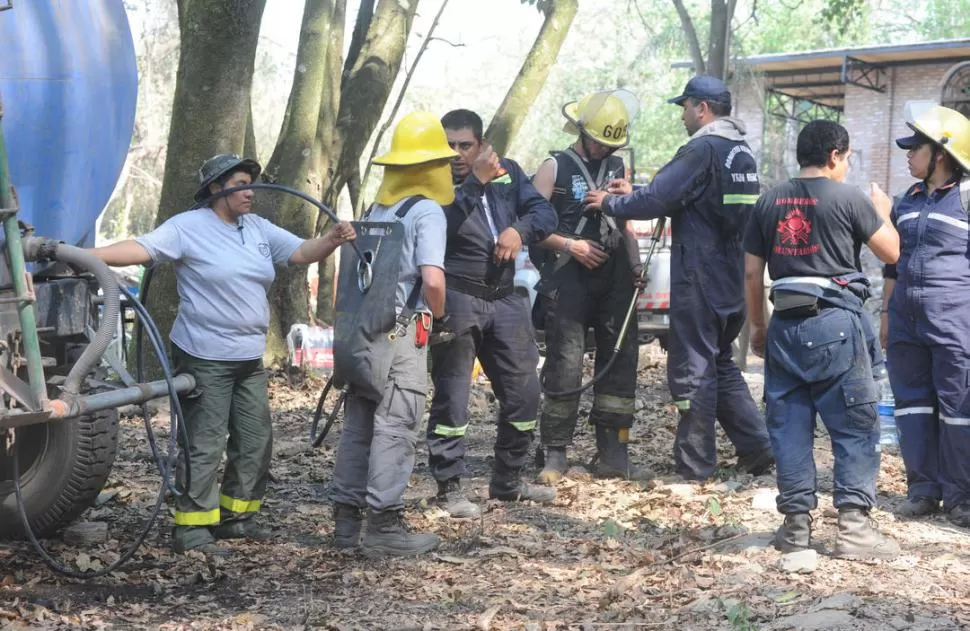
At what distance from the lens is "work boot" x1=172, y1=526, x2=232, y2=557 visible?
18.2 feet

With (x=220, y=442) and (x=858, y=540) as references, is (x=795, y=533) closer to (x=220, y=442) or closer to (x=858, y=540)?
(x=858, y=540)

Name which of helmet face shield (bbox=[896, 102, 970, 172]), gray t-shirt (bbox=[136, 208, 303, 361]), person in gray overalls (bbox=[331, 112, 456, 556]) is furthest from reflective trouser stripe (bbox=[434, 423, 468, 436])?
helmet face shield (bbox=[896, 102, 970, 172])

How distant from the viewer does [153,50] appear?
35812 mm

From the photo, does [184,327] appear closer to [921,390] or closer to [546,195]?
[546,195]

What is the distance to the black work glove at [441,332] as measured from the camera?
19.9ft

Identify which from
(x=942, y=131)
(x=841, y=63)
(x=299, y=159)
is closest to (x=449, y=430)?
(x=942, y=131)

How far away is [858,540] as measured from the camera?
523cm

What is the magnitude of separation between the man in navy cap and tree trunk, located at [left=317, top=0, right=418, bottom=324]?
18.6ft

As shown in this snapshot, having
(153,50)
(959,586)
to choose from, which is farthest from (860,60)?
(959,586)

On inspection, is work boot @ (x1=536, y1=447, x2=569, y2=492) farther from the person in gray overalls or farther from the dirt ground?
the person in gray overalls

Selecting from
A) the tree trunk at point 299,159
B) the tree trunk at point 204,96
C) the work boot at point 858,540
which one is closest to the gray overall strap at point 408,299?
the work boot at point 858,540

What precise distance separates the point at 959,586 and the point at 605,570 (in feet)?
4.67

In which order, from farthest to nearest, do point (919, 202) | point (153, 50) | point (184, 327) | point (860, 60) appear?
point (153, 50), point (860, 60), point (919, 202), point (184, 327)

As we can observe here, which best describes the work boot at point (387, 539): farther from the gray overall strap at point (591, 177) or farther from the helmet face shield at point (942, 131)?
the helmet face shield at point (942, 131)
